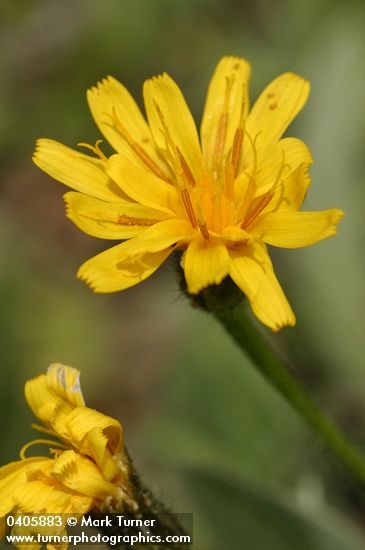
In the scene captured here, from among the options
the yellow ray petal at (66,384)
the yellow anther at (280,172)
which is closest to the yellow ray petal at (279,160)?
the yellow anther at (280,172)

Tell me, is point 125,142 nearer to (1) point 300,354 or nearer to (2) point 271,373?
(2) point 271,373

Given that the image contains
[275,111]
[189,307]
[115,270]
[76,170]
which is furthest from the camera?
[189,307]

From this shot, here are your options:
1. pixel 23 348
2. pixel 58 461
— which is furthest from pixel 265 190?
pixel 23 348

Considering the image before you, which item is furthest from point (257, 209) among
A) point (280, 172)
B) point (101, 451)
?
point (101, 451)

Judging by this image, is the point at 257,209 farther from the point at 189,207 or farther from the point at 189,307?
the point at 189,307

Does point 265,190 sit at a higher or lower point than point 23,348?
lower

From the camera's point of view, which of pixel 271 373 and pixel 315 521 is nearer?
pixel 271 373
